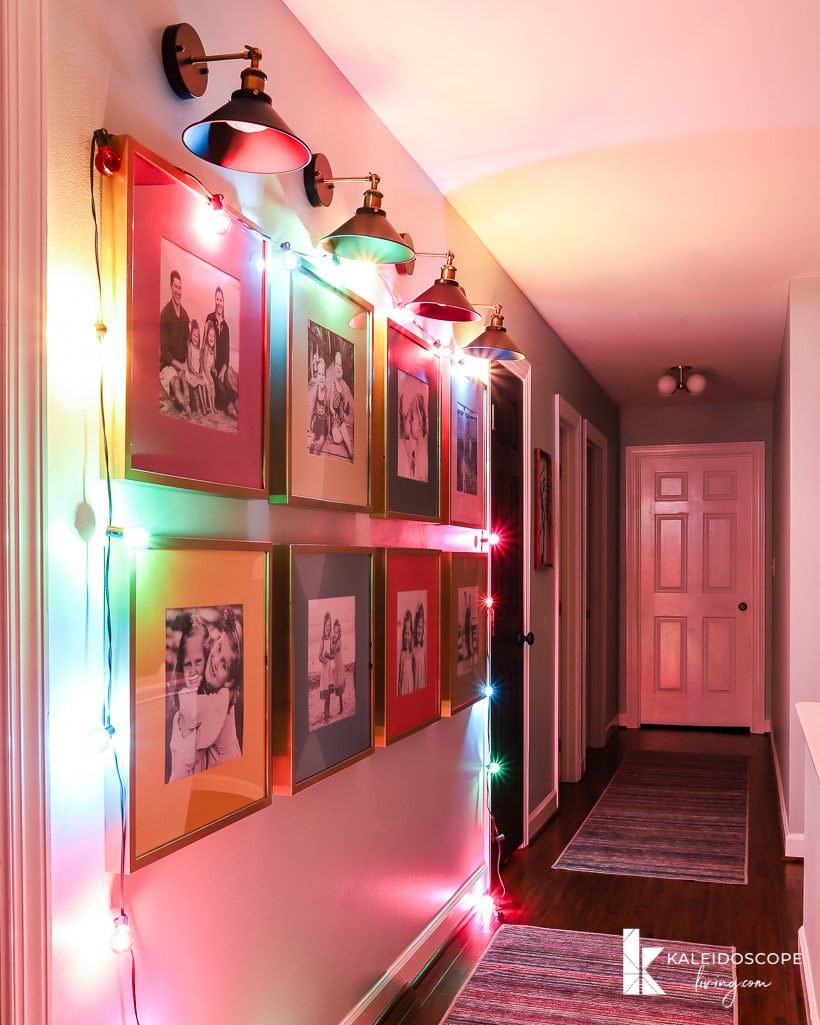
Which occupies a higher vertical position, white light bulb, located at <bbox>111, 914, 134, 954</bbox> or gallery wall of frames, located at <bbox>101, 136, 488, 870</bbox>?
gallery wall of frames, located at <bbox>101, 136, 488, 870</bbox>

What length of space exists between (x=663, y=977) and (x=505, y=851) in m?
1.18

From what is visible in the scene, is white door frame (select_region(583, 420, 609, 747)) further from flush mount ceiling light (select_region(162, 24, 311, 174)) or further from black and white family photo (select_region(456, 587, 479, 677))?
flush mount ceiling light (select_region(162, 24, 311, 174))

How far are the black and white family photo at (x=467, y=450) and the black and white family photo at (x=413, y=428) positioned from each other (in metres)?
0.36

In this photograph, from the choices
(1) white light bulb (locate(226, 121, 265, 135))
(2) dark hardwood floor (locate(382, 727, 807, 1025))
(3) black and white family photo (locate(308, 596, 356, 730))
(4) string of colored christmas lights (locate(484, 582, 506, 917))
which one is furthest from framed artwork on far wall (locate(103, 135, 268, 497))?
(4) string of colored christmas lights (locate(484, 582, 506, 917))

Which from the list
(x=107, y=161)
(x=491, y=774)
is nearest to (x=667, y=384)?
(x=491, y=774)

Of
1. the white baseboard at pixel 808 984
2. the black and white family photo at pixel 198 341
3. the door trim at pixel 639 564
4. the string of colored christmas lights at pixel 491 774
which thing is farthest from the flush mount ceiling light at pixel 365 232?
the door trim at pixel 639 564

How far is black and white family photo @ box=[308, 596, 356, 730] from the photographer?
2.25 m

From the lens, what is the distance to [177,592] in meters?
1.70

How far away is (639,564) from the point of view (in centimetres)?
791

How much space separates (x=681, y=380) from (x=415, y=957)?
4442 millimetres

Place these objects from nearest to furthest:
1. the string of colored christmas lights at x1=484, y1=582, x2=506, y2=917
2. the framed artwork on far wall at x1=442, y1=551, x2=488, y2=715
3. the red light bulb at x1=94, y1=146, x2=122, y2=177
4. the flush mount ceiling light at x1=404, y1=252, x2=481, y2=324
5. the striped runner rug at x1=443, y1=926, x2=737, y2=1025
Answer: the red light bulb at x1=94, y1=146, x2=122, y2=177, the flush mount ceiling light at x1=404, y1=252, x2=481, y2=324, the striped runner rug at x1=443, y1=926, x2=737, y2=1025, the framed artwork on far wall at x1=442, y1=551, x2=488, y2=715, the string of colored christmas lights at x1=484, y1=582, x2=506, y2=917

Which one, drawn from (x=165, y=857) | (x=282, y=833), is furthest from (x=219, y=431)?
(x=282, y=833)

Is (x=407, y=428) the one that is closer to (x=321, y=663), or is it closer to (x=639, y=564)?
(x=321, y=663)

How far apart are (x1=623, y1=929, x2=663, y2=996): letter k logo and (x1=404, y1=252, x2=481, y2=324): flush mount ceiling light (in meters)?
2.04
